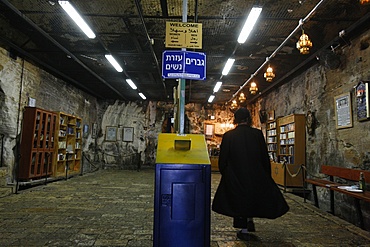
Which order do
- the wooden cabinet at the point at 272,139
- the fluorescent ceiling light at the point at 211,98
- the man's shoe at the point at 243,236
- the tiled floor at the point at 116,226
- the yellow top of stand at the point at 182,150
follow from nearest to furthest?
1. the yellow top of stand at the point at 182,150
2. the tiled floor at the point at 116,226
3. the man's shoe at the point at 243,236
4. the wooden cabinet at the point at 272,139
5. the fluorescent ceiling light at the point at 211,98

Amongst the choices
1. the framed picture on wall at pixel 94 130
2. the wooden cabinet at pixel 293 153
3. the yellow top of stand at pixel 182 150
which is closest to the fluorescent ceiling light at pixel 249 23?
the yellow top of stand at pixel 182 150

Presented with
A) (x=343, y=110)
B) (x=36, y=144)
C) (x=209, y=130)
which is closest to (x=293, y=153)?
(x=343, y=110)

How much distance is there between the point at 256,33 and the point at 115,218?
4.50 meters

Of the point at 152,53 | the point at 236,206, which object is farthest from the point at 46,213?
the point at 152,53

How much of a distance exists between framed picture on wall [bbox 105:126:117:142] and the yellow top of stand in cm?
1163

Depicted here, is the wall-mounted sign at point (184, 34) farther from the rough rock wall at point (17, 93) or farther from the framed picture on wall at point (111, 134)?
the framed picture on wall at point (111, 134)

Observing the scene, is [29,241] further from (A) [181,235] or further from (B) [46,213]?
(A) [181,235]

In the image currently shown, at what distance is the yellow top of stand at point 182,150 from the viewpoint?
222 cm

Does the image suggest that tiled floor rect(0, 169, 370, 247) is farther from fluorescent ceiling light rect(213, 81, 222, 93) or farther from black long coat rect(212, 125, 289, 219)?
fluorescent ceiling light rect(213, 81, 222, 93)

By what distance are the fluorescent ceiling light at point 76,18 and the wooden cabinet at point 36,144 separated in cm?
299

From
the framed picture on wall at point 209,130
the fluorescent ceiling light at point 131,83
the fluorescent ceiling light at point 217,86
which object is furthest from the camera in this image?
the framed picture on wall at point 209,130

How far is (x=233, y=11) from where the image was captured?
4.85m

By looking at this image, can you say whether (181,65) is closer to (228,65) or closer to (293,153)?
(228,65)

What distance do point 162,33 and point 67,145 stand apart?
20.4 feet
